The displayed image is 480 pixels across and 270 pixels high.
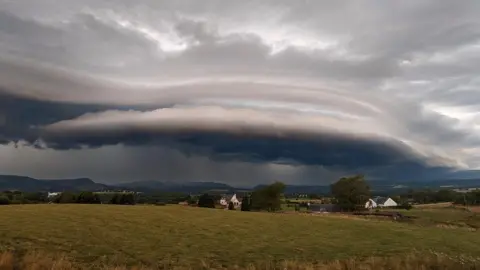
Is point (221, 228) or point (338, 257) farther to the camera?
point (221, 228)

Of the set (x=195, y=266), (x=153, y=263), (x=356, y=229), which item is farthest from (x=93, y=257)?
(x=356, y=229)

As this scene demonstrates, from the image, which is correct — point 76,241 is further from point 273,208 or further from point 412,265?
point 273,208

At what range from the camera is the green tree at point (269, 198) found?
117 metres

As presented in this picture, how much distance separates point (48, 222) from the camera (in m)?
34.7

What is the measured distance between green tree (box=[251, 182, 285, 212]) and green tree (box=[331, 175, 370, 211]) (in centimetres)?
A: 1900

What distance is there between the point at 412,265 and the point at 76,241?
18.7m

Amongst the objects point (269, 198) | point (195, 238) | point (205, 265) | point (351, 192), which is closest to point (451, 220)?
point (269, 198)

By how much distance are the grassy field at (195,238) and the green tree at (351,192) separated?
83.1 meters

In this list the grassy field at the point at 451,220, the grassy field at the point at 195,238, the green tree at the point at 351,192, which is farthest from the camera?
the green tree at the point at 351,192

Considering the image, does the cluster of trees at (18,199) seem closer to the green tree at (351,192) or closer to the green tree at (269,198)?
the green tree at (269,198)

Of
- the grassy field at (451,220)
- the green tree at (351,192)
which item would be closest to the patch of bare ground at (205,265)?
the grassy field at (451,220)

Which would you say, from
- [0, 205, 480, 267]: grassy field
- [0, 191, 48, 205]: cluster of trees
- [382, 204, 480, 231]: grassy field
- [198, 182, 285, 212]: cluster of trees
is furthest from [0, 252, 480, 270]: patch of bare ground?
[198, 182, 285, 212]: cluster of trees

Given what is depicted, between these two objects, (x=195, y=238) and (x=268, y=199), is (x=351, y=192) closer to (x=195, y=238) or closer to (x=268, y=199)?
(x=268, y=199)

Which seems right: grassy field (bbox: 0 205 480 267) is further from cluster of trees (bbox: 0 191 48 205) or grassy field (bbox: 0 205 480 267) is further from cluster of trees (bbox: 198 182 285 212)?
cluster of trees (bbox: 198 182 285 212)
